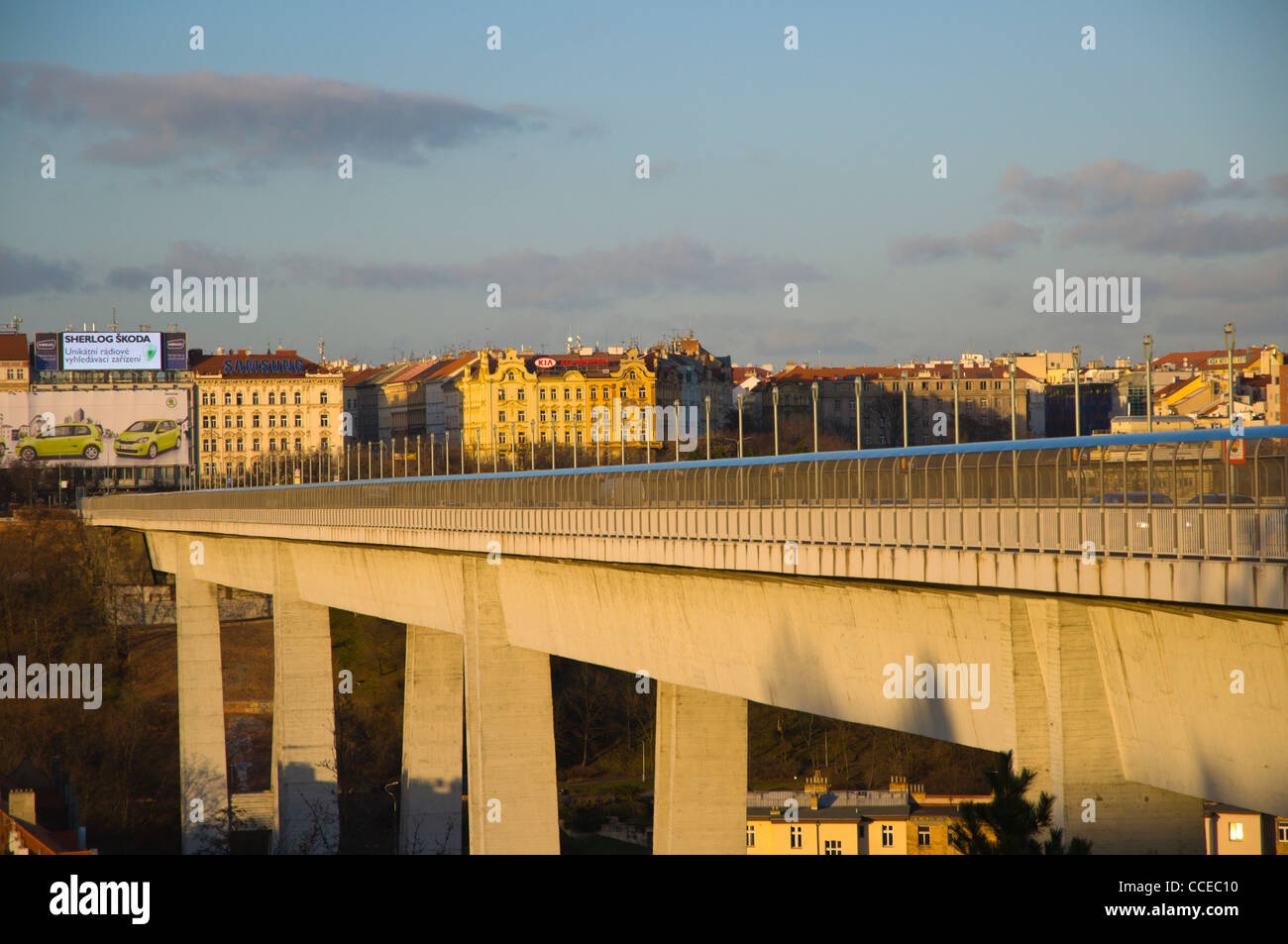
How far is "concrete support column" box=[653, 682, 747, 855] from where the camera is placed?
32.8 meters

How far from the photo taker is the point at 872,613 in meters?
24.1

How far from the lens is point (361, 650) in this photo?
8350 cm

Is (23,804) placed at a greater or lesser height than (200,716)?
greater

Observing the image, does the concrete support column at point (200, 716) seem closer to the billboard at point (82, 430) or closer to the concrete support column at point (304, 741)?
the concrete support column at point (304, 741)

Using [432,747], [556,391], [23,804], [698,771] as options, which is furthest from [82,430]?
[698,771]

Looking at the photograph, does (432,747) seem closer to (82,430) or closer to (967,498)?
(967,498)

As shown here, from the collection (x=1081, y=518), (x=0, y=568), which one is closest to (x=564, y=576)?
(x=1081, y=518)

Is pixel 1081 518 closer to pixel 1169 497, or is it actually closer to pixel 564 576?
pixel 1169 497

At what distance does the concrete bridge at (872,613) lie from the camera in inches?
666

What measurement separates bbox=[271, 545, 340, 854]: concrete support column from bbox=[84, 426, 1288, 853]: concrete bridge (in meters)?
7.78

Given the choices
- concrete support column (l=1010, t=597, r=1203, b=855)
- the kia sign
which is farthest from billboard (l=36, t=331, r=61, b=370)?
concrete support column (l=1010, t=597, r=1203, b=855)

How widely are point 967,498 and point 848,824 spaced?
35.3m

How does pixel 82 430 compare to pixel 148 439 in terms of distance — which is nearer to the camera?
pixel 82 430
